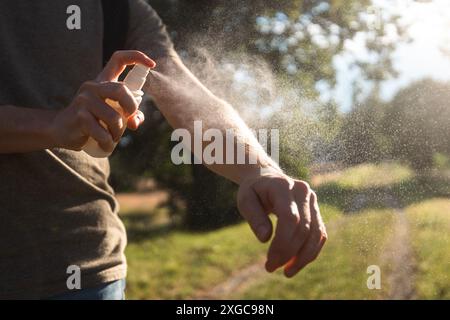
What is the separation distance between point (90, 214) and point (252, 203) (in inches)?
22.1

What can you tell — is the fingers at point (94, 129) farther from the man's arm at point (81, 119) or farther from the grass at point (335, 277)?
the grass at point (335, 277)

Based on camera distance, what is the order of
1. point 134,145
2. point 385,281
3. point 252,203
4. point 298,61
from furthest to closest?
point 134,145 → point 385,281 → point 298,61 → point 252,203

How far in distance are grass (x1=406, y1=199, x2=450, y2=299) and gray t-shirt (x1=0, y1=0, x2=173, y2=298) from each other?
1041 mm

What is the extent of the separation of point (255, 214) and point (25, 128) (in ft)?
1.77

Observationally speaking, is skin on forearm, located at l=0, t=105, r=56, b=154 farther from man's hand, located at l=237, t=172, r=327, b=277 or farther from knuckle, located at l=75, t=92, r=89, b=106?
man's hand, located at l=237, t=172, r=327, b=277

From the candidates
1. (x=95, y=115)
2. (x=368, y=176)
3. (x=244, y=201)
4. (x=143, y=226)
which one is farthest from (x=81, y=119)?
(x=143, y=226)

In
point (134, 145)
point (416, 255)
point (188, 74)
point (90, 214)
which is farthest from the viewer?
point (134, 145)

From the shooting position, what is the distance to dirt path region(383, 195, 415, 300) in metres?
2.07

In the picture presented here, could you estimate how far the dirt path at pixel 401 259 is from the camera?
2.07 m

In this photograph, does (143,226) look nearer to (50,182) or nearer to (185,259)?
(185,259)

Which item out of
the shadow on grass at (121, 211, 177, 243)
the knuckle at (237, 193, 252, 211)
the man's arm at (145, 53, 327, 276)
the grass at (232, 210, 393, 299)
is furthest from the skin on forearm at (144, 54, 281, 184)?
the shadow on grass at (121, 211, 177, 243)
